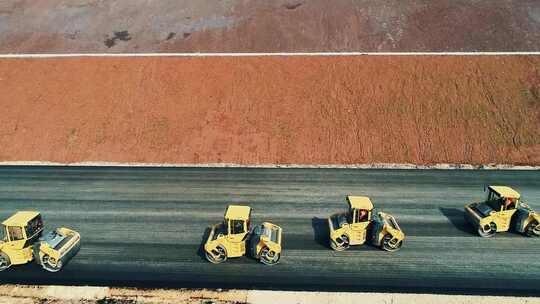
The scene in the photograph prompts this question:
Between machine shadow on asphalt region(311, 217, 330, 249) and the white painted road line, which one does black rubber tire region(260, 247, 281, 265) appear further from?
the white painted road line

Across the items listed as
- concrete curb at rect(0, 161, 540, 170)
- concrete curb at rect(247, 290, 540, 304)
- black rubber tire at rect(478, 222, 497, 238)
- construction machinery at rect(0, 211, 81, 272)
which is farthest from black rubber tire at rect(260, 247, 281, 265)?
concrete curb at rect(0, 161, 540, 170)

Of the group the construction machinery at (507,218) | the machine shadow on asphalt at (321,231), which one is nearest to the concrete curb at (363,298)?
the machine shadow on asphalt at (321,231)

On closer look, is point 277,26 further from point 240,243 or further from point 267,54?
point 240,243

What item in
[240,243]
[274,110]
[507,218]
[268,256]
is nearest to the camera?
[268,256]

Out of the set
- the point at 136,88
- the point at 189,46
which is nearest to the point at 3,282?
the point at 136,88

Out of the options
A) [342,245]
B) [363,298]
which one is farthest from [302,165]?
[363,298]

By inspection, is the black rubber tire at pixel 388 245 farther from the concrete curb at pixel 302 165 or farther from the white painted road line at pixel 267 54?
the white painted road line at pixel 267 54

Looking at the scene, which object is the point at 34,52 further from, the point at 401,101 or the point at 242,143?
the point at 401,101
